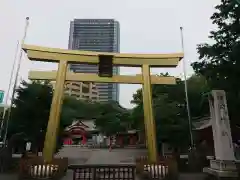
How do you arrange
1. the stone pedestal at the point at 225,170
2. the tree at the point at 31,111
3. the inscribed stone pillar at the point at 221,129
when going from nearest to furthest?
the stone pedestal at the point at 225,170, the inscribed stone pillar at the point at 221,129, the tree at the point at 31,111

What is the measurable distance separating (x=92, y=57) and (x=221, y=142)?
8354mm

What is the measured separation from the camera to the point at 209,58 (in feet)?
40.2

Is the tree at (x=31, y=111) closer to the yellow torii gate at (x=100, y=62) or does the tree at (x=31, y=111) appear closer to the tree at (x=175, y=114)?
the yellow torii gate at (x=100, y=62)

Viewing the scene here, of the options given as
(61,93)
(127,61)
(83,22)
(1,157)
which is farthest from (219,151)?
(83,22)

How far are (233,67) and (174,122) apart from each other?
26.4 ft

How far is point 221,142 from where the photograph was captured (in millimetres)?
10203

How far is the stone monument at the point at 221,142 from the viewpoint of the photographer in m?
9.74

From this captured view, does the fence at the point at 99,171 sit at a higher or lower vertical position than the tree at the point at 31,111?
lower

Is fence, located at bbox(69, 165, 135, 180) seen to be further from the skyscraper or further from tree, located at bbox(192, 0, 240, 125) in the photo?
the skyscraper

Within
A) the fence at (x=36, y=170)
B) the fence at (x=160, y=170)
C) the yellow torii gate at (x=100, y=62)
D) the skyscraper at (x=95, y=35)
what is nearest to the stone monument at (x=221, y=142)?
the fence at (x=160, y=170)

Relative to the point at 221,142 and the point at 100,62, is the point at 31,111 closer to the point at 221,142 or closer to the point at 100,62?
the point at 100,62

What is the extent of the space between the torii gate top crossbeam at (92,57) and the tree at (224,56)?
9.82 feet

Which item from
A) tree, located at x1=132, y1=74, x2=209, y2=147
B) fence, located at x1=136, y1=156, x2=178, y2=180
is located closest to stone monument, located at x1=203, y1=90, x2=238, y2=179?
fence, located at x1=136, y1=156, x2=178, y2=180

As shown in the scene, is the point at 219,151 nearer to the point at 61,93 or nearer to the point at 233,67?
the point at 233,67
